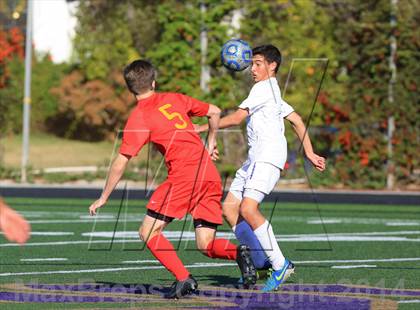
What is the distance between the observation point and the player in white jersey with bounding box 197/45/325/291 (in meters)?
9.92

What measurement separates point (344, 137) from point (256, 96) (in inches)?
836

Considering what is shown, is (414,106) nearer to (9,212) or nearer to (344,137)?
(344,137)

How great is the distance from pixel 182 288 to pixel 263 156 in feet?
4.86

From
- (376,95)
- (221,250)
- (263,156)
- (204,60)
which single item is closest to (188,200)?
(221,250)

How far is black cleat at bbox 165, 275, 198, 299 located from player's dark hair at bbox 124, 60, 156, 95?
1.61 metres

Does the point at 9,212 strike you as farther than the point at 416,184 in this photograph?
No

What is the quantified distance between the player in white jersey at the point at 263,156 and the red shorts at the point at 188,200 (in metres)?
0.42

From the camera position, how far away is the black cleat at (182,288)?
920cm

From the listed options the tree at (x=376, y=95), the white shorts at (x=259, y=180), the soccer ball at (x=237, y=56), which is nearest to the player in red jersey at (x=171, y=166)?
the white shorts at (x=259, y=180)

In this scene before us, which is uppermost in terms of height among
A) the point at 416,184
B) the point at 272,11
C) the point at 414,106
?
the point at 272,11

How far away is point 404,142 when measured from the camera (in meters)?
31.0

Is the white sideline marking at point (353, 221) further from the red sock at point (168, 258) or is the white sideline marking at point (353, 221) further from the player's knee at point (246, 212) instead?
the red sock at point (168, 258)

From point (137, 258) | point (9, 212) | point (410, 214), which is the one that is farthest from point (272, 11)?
point (9, 212)

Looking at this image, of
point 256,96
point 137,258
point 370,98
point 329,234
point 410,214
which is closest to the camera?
point 256,96
